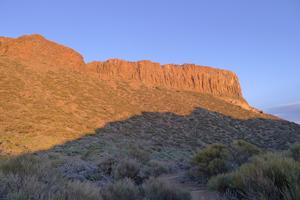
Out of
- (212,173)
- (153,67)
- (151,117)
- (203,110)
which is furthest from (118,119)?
(153,67)

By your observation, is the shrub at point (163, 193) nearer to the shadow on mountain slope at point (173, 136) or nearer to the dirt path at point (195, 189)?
the dirt path at point (195, 189)

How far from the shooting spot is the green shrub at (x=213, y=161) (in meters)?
11.1

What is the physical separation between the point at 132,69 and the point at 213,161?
61975 millimetres

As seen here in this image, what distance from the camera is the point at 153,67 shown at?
250 ft

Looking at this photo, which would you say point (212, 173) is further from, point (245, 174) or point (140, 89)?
point (140, 89)

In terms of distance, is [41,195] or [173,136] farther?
[173,136]

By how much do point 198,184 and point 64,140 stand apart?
1486 cm

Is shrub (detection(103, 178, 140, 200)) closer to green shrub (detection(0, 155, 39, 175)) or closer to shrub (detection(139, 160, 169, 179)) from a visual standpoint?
green shrub (detection(0, 155, 39, 175))

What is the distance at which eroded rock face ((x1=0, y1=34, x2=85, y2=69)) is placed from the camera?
148ft

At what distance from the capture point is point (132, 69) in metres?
72.4

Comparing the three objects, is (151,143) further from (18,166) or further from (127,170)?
(18,166)

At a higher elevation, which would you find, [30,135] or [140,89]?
[140,89]

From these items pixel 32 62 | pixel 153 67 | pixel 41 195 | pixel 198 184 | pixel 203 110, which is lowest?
pixel 198 184

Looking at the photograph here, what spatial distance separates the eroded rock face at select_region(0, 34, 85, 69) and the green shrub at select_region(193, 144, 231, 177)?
3390cm
